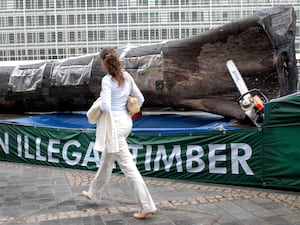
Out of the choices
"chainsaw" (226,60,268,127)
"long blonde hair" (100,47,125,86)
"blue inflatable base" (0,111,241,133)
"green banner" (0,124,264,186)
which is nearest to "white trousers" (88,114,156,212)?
"long blonde hair" (100,47,125,86)

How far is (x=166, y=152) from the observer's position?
6.65m

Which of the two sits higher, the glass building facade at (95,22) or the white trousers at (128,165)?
the glass building facade at (95,22)

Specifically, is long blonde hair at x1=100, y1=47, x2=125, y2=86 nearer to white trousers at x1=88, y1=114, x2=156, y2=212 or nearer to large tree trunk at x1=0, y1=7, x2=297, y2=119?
white trousers at x1=88, y1=114, x2=156, y2=212

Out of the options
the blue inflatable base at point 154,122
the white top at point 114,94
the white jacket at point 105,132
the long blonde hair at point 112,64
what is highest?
the long blonde hair at point 112,64

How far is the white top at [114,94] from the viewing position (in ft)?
Answer: 15.0

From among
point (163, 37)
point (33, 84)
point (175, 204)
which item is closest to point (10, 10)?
point (163, 37)

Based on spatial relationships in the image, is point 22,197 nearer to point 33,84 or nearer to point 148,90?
point 148,90

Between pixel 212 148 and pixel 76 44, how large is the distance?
65651 mm

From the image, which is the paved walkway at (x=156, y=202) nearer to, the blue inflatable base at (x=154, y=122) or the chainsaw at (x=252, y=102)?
the blue inflatable base at (x=154, y=122)

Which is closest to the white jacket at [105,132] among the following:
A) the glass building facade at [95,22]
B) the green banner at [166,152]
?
the green banner at [166,152]

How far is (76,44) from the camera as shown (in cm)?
6962

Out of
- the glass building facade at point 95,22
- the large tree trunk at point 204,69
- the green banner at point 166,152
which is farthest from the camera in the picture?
the glass building facade at point 95,22

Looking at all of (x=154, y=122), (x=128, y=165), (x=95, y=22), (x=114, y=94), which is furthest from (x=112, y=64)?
(x=95, y=22)

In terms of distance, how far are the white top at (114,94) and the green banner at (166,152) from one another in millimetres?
1921
